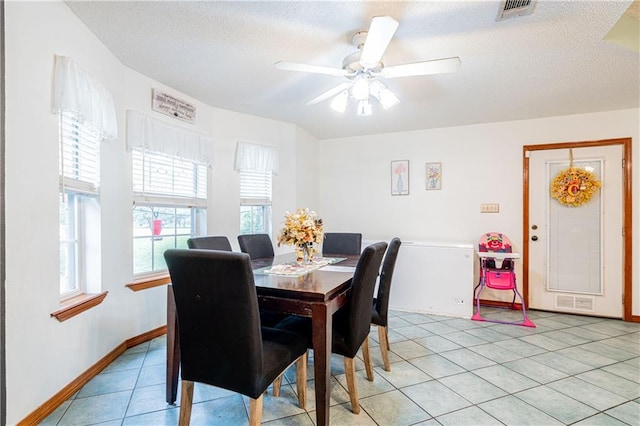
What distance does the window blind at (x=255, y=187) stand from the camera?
376 centimetres

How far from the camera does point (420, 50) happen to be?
7.19ft

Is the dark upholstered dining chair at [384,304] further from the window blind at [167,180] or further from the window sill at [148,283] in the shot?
the window blind at [167,180]

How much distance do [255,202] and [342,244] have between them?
127 cm

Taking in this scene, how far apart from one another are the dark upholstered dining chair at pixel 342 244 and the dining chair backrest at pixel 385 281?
37.9 inches

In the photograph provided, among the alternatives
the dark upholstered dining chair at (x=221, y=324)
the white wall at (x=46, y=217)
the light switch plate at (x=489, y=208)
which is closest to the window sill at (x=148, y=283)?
the white wall at (x=46, y=217)

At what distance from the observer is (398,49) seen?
7.15ft

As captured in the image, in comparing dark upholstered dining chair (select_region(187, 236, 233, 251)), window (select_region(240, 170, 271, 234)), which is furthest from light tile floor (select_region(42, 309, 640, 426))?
window (select_region(240, 170, 271, 234))

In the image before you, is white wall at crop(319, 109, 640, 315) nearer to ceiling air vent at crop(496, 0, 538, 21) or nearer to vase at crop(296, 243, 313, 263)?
vase at crop(296, 243, 313, 263)

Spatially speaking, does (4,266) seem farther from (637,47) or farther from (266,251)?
(637,47)

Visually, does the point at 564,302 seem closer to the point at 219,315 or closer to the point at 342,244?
the point at 342,244

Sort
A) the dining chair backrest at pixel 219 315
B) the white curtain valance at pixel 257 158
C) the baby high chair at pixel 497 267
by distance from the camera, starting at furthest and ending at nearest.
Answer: the white curtain valance at pixel 257 158 < the baby high chair at pixel 497 267 < the dining chair backrest at pixel 219 315

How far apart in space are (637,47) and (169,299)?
140 inches

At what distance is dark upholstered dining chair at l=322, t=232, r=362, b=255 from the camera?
10.7 feet

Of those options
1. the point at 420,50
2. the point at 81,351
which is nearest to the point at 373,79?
the point at 420,50
